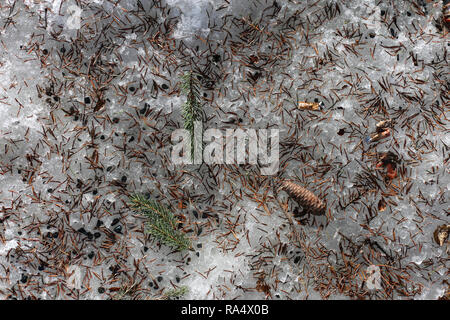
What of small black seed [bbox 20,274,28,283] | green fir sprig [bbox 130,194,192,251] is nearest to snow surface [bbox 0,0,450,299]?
Result: small black seed [bbox 20,274,28,283]

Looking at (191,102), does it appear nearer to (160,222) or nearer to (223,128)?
(223,128)

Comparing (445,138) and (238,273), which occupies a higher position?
(445,138)

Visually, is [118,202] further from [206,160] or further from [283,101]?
[283,101]

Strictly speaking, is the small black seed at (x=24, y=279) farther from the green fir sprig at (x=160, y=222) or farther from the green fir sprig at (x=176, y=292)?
the green fir sprig at (x=176, y=292)

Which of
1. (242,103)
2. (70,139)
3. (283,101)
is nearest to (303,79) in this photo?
(283,101)

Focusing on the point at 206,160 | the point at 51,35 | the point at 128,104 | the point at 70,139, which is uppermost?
the point at 51,35

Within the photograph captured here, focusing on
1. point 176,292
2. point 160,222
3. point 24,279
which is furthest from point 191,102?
point 24,279

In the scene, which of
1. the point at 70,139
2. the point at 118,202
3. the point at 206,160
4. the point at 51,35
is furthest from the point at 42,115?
the point at 206,160

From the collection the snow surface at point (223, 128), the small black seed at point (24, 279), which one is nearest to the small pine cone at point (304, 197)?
the snow surface at point (223, 128)
